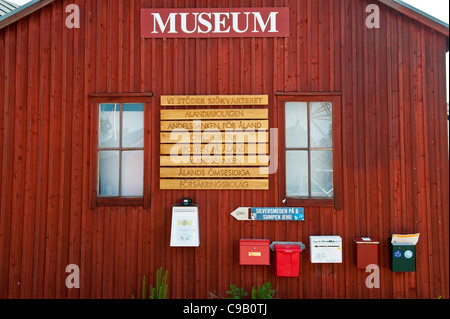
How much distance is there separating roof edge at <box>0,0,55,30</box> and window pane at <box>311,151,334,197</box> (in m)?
5.33

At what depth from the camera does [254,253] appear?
15.5 ft

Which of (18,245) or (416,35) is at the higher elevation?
(416,35)

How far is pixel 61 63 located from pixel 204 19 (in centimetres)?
259

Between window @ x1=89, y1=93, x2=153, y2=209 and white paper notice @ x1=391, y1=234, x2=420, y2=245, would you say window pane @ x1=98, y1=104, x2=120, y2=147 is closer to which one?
window @ x1=89, y1=93, x2=153, y2=209

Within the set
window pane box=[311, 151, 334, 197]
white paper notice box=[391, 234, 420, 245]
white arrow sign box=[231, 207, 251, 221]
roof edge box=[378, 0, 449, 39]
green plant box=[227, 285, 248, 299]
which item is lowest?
green plant box=[227, 285, 248, 299]

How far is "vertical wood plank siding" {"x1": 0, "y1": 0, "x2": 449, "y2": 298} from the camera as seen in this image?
4.90m

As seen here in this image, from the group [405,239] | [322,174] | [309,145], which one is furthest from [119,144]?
[405,239]

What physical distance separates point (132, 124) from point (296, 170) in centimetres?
296

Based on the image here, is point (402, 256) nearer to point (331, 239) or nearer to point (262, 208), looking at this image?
point (331, 239)

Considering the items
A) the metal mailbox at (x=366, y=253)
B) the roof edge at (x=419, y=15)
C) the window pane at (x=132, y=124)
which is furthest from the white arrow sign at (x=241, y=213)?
the roof edge at (x=419, y=15)

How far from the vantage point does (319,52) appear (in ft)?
16.6

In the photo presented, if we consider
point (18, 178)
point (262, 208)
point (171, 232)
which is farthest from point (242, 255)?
point (18, 178)

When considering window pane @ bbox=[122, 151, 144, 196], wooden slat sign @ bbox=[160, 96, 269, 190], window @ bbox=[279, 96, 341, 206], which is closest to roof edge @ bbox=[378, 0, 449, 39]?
window @ bbox=[279, 96, 341, 206]

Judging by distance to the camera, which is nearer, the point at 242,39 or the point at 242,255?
the point at 242,255
